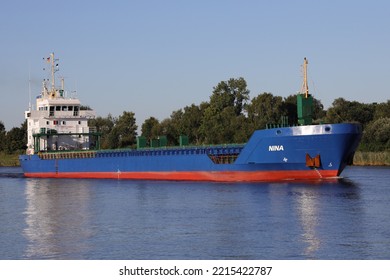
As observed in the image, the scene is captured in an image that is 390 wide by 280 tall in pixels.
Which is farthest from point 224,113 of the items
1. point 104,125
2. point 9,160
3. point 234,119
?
point 9,160

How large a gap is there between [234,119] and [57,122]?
30174 millimetres

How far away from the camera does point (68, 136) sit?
67875 millimetres

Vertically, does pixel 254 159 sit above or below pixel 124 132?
below

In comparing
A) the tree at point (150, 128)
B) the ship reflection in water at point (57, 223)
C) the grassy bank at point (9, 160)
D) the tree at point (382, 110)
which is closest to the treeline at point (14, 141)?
the grassy bank at point (9, 160)

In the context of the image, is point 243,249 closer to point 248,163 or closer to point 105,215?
point 105,215

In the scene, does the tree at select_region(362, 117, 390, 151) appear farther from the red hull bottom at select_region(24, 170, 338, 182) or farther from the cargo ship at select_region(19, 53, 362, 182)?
the red hull bottom at select_region(24, 170, 338, 182)

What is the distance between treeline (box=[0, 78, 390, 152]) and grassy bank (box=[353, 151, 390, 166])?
2982 mm

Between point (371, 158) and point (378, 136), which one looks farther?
point (378, 136)

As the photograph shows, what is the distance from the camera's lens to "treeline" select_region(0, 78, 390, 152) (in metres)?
83.6

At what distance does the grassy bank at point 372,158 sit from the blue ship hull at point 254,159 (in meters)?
30.1

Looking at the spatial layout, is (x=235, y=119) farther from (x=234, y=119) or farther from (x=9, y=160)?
(x=9, y=160)

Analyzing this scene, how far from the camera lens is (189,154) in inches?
1994

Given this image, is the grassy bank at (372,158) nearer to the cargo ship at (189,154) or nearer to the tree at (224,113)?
the tree at (224,113)

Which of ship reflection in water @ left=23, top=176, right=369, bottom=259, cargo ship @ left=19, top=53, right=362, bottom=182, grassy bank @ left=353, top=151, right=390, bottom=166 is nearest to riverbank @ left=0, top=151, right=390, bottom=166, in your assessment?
grassy bank @ left=353, top=151, right=390, bottom=166
